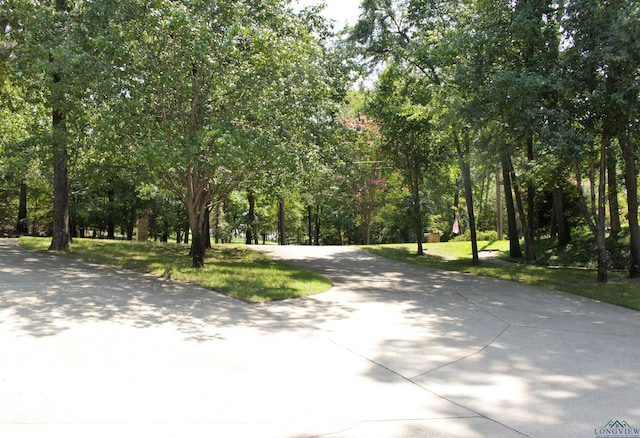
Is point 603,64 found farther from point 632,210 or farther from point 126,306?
point 126,306

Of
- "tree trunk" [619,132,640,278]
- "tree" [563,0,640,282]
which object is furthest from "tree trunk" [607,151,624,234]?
"tree" [563,0,640,282]

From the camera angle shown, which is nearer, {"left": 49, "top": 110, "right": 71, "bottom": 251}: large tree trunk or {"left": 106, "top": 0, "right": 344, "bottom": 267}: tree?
{"left": 106, "top": 0, "right": 344, "bottom": 267}: tree

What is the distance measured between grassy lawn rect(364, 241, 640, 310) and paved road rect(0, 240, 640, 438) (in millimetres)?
1316

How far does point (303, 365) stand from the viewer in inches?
201

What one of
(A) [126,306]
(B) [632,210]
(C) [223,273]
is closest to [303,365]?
(A) [126,306]

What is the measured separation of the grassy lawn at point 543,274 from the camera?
34.2 ft

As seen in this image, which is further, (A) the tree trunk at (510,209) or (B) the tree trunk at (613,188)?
(A) the tree trunk at (510,209)

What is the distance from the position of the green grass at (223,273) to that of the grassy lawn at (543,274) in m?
5.99

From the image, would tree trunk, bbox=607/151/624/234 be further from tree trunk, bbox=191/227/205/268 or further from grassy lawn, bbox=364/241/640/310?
tree trunk, bbox=191/227/205/268

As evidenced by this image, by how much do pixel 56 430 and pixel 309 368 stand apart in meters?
2.52

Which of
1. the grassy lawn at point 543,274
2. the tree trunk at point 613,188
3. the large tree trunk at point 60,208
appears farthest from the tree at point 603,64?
the large tree trunk at point 60,208

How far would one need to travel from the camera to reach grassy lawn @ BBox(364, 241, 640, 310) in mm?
10414

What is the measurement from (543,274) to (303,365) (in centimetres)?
→ 1151

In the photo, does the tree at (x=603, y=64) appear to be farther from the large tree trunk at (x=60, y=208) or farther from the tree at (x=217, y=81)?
the large tree trunk at (x=60, y=208)
